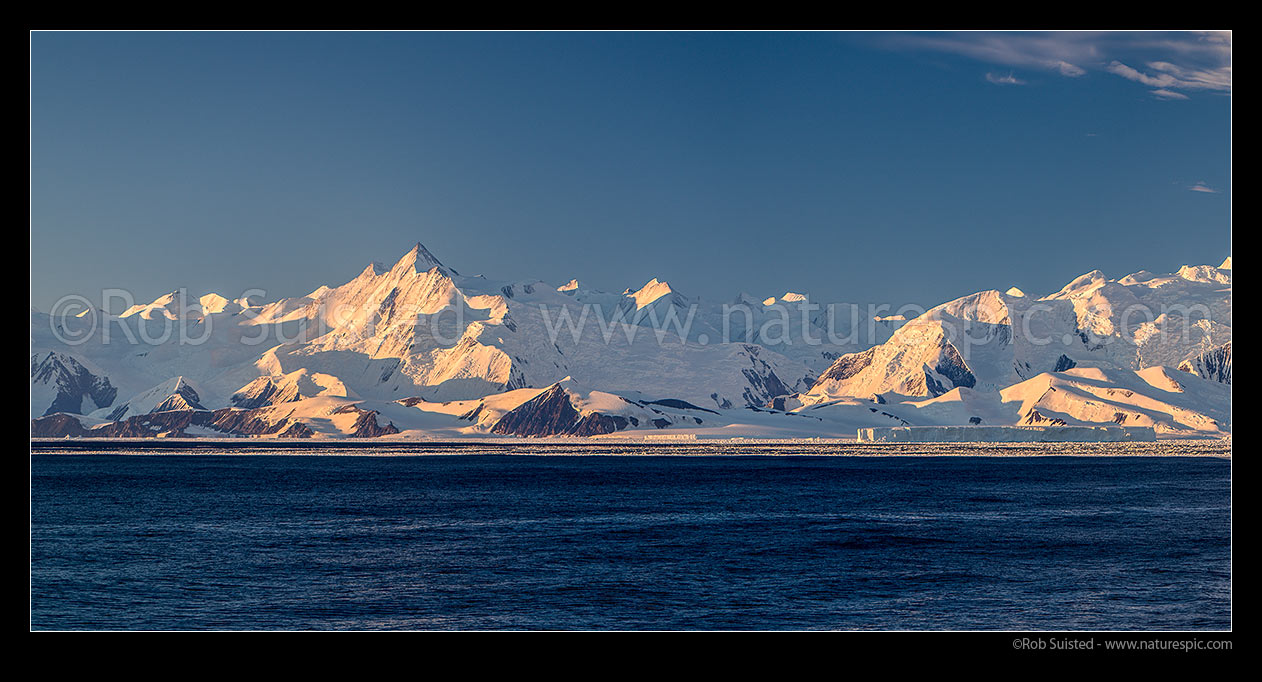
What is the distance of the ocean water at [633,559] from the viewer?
198ft

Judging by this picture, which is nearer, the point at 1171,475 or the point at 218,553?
the point at 218,553

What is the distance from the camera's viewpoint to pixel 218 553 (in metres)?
81.8

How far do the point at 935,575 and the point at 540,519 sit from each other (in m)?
41.6

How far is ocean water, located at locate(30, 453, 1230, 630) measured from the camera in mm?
60406

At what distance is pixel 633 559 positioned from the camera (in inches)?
3056
